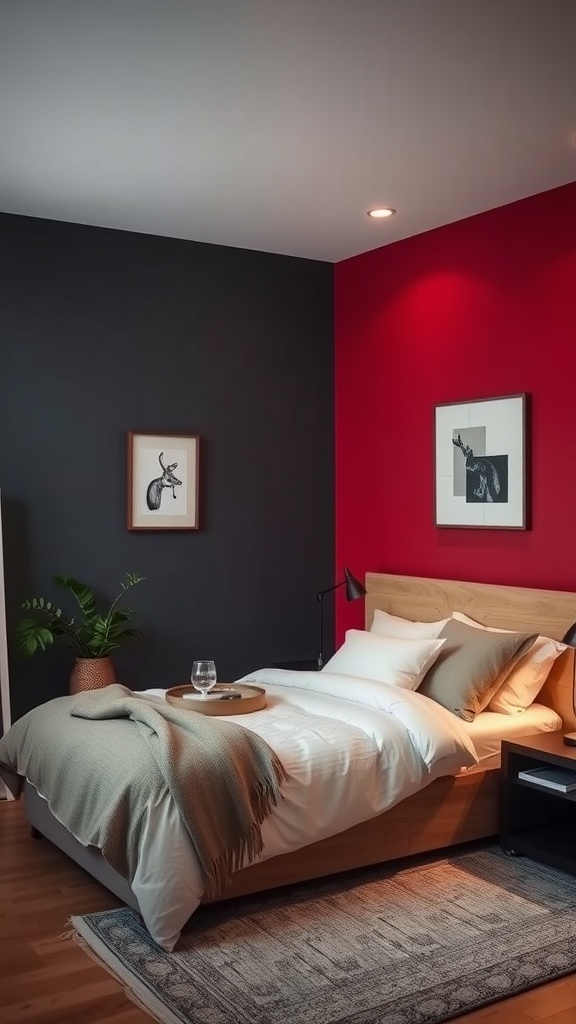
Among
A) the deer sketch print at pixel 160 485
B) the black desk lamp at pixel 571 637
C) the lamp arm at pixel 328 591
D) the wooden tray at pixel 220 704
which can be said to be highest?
the deer sketch print at pixel 160 485

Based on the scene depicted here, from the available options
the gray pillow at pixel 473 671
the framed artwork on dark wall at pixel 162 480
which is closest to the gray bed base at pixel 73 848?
the gray pillow at pixel 473 671

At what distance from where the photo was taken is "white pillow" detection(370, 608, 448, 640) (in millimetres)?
4691

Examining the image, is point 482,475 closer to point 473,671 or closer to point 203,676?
point 473,671

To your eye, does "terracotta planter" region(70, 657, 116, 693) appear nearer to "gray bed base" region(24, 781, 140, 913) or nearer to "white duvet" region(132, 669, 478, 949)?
"gray bed base" region(24, 781, 140, 913)

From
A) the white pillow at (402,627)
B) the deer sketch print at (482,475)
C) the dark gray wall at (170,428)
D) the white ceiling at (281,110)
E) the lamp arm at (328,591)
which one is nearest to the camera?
the white ceiling at (281,110)

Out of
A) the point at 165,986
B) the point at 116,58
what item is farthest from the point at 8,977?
the point at 116,58

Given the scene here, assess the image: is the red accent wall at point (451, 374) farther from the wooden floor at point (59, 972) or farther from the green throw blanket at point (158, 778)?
the wooden floor at point (59, 972)

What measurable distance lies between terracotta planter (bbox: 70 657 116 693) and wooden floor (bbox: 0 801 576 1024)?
1.14 m

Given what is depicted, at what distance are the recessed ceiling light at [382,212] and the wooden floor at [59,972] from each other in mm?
3225

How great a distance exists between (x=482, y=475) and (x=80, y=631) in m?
2.12

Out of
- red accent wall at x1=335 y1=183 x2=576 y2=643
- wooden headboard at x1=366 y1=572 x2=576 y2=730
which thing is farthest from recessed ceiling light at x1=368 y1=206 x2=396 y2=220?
wooden headboard at x1=366 y1=572 x2=576 y2=730

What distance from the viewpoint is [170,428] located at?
17.9 ft

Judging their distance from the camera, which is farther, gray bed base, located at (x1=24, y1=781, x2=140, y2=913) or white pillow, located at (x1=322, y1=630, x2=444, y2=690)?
white pillow, located at (x1=322, y1=630, x2=444, y2=690)

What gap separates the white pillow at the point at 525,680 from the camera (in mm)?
4246
